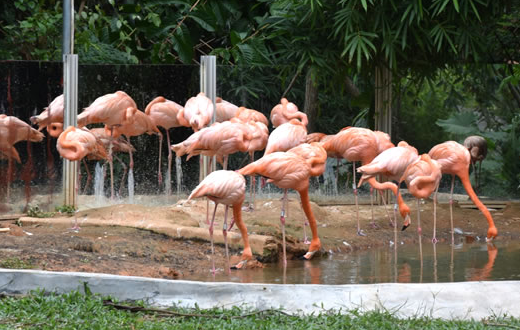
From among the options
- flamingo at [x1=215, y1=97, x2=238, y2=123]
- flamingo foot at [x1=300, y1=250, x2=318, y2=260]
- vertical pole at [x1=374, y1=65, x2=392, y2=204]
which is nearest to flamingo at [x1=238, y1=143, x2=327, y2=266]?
flamingo foot at [x1=300, y1=250, x2=318, y2=260]

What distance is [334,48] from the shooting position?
9.48m

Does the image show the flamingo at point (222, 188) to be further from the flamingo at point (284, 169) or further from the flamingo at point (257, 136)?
the flamingo at point (257, 136)

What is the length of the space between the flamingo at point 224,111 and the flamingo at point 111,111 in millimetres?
1033

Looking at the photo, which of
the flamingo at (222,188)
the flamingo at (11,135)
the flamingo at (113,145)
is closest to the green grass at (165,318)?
the flamingo at (222,188)

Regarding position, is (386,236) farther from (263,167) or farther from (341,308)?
(341,308)

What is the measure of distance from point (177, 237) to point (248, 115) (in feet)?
7.41

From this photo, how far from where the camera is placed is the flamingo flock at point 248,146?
6.26m

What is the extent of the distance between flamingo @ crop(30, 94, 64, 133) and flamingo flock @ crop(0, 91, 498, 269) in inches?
0.4

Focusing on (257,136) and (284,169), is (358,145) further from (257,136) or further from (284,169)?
(284,169)

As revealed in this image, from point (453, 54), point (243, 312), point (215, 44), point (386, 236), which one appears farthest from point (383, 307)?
point (215, 44)

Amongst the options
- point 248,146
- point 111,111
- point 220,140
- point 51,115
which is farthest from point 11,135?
point 248,146

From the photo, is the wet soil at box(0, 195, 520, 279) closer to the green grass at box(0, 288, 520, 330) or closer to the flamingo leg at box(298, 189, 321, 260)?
the flamingo leg at box(298, 189, 321, 260)

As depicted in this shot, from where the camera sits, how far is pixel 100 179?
28.4 feet

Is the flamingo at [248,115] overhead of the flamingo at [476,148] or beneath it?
overhead
